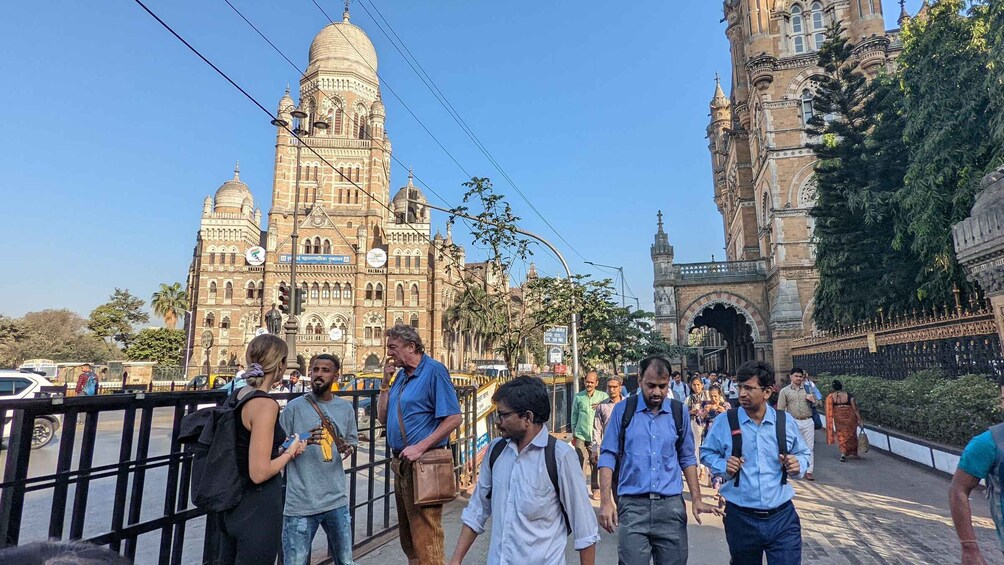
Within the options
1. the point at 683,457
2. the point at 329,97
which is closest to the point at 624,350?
the point at 683,457

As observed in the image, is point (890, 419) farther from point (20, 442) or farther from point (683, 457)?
point (20, 442)

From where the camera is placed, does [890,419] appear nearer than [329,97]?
Yes

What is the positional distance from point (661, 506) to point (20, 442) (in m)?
3.42

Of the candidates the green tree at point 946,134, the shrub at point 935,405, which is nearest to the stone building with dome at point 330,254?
the green tree at point 946,134

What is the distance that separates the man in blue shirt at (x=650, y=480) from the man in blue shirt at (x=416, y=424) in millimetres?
1065

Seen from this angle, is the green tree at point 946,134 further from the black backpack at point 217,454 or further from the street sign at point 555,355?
the black backpack at point 217,454

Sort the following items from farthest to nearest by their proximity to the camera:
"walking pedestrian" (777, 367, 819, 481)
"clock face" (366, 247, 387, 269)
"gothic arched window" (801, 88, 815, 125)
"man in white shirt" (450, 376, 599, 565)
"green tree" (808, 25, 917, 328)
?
1. "clock face" (366, 247, 387, 269)
2. "gothic arched window" (801, 88, 815, 125)
3. "green tree" (808, 25, 917, 328)
4. "walking pedestrian" (777, 367, 819, 481)
5. "man in white shirt" (450, 376, 599, 565)

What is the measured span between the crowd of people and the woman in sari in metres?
7.20

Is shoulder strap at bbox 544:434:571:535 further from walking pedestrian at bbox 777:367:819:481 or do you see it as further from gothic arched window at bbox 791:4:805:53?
gothic arched window at bbox 791:4:805:53

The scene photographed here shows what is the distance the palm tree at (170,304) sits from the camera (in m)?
53.4

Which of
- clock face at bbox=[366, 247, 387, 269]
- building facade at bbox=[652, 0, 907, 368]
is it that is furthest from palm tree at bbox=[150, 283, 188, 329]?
building facade at bbox=[652, 0, 907, 368]

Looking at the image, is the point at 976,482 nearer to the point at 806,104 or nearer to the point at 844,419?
the point at 844,419

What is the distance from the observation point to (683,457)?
11.7 feet

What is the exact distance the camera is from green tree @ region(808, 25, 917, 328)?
16.4 m
